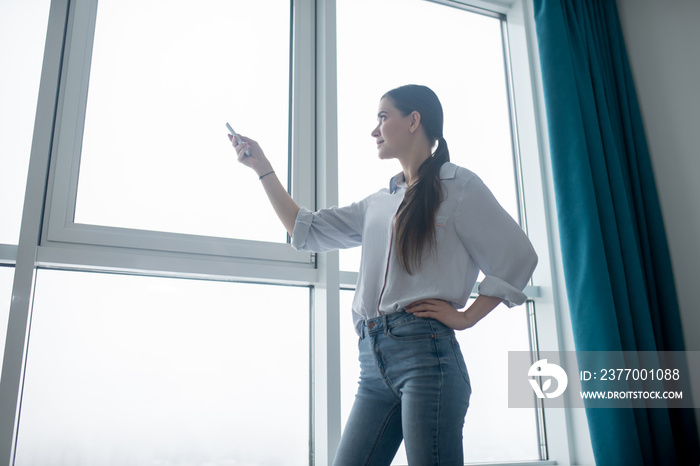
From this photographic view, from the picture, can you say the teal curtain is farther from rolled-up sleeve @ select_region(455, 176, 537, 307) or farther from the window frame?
the window frame

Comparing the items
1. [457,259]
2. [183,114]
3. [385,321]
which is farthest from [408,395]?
A: [183,114]

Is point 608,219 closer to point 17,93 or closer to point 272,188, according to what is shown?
point 272,188

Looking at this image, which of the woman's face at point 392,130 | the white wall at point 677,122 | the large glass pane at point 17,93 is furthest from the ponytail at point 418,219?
the white wall at point 677,122

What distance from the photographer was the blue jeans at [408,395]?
108cm

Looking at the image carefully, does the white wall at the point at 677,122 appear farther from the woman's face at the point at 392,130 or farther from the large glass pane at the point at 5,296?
the large glass pane at the point at 5,296

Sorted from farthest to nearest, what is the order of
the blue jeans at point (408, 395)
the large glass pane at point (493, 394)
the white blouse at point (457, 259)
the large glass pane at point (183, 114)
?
the large glass pane at point (493, 394) → the large glass pane at point (183, 114) → the white blouse at point (457, 259) → the blue jeans at point (408, 395)

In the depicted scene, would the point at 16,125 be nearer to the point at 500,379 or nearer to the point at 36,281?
the point at 36,281

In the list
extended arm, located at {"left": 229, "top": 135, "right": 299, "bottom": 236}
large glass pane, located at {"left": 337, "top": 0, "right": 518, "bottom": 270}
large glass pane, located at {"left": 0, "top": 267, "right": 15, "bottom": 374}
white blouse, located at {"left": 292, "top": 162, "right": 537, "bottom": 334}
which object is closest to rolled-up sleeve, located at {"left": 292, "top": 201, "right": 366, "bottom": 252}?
extended arm, located at {"left": 229, "top": 135, "right": 299, "bottom": 236}

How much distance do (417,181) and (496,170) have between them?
1.13 metres

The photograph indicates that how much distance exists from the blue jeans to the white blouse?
2.4 inches

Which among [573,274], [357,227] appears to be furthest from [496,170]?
[357,227]

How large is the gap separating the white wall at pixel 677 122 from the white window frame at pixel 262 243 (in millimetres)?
416

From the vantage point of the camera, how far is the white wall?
6.70ft

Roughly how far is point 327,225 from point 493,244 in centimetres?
44
